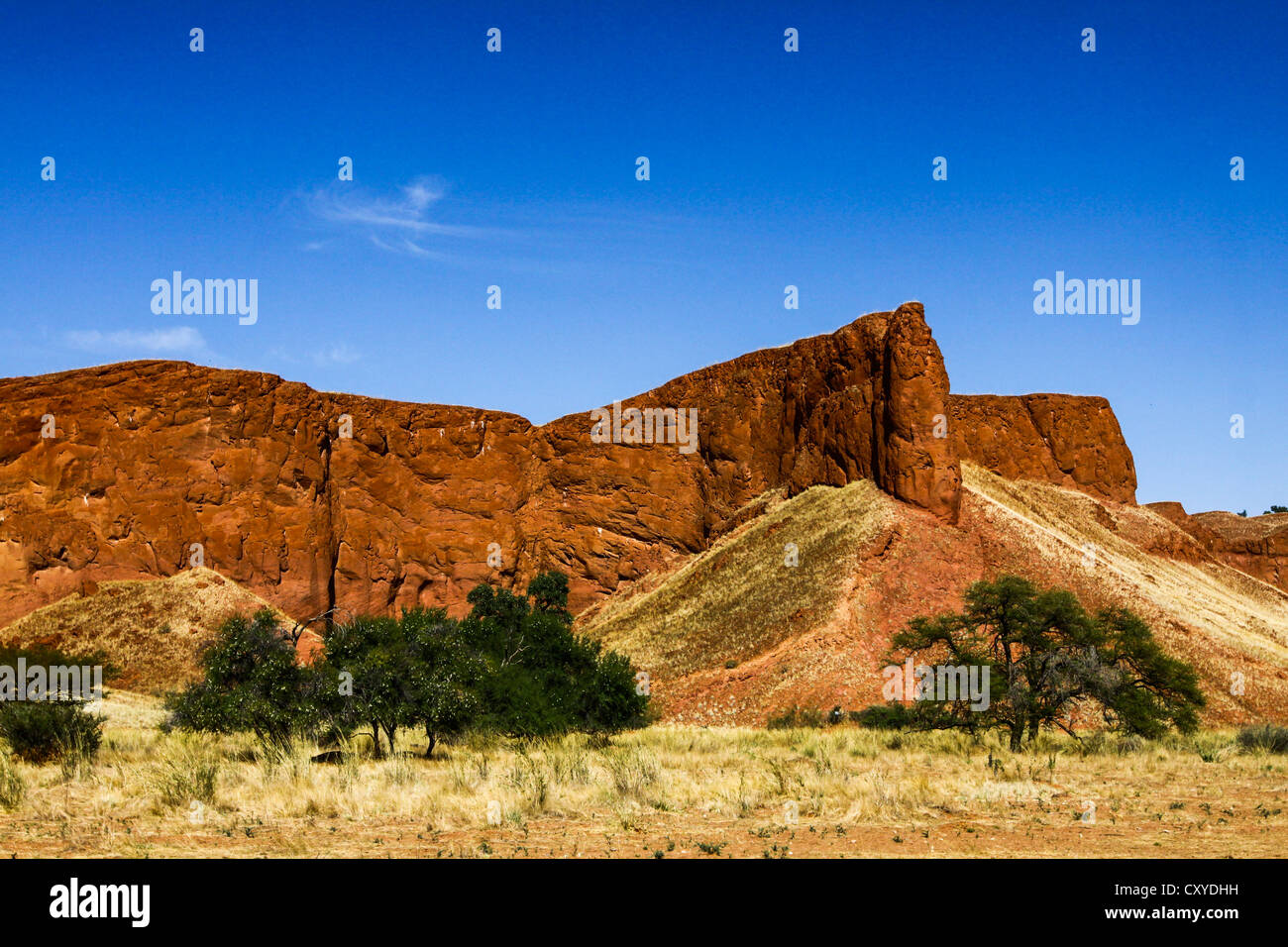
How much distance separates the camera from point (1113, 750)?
21.2 m

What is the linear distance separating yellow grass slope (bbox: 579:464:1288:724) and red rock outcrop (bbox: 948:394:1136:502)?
22.9m

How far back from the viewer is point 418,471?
58.8 meters

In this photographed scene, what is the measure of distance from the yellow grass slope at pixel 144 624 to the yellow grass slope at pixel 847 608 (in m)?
18.2

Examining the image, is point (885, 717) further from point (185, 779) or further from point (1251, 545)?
point (1251, 545)

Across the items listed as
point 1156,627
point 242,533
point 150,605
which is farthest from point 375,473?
point 1156,627

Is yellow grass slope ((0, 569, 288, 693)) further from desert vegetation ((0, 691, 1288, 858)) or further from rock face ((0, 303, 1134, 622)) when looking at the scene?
desert vegetation ((0, 691, 1288, 858))

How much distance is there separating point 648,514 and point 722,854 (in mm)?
49365

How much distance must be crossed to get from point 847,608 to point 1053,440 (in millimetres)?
47830

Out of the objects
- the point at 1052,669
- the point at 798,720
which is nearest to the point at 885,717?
the point at 798,720

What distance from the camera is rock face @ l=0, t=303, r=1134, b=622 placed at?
45597 mm
